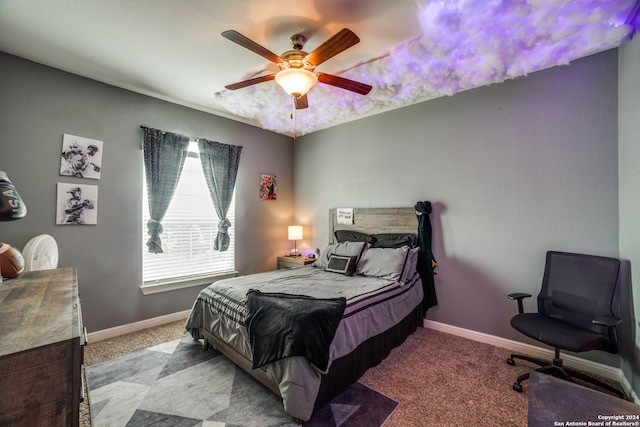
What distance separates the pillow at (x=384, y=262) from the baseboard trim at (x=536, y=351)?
36.2 inches

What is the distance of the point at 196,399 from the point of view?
1983mm

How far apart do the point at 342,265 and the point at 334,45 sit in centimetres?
223

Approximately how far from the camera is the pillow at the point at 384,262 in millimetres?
2916

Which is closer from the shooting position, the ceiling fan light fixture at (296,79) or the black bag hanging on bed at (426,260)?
the ceiling fan light fixture at (296,79)

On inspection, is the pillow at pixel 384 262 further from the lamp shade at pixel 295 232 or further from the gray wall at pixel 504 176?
the lamp shade at pixel 295 232

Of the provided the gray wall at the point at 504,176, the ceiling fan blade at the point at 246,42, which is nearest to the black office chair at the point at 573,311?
the gray wall at the point at 504,176

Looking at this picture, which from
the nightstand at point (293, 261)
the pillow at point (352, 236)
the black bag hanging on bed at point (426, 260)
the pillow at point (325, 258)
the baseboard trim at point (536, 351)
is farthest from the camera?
the nightstand at point (293, 261)

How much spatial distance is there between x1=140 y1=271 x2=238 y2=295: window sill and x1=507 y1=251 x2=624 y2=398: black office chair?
11.2 feet

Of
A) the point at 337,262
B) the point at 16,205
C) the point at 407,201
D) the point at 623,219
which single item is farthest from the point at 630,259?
the point at 16,205

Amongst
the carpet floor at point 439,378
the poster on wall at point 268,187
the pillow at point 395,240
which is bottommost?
the carpet floor at point 439,378

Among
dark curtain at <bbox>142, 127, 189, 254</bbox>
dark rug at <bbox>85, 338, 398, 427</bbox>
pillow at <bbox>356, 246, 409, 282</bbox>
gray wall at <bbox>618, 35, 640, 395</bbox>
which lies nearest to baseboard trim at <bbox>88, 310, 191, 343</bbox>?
dark rug at <bbox>85, 338, 398, 427</bbox>

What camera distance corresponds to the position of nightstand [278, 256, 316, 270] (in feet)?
13.5

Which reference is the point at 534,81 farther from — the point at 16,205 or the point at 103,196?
the point at 103,196

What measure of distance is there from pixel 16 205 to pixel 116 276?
1964 mm
